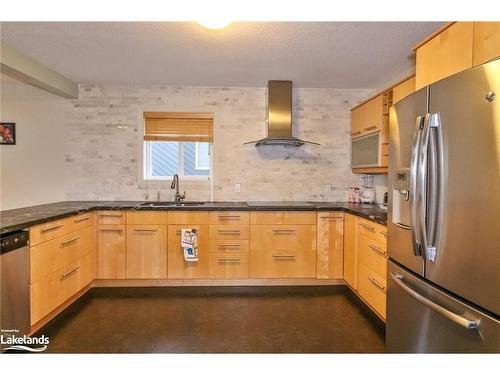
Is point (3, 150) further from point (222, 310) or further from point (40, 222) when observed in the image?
point (222, 310)

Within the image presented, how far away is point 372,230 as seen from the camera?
7.83ft

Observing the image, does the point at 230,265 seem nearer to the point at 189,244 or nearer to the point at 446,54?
the point at 189,244

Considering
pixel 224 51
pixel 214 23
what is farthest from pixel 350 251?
pixel 214 23

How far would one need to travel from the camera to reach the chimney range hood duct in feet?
10.8

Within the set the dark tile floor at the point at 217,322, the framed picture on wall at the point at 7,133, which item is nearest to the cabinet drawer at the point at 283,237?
the dark tile floor at the point at 217,322

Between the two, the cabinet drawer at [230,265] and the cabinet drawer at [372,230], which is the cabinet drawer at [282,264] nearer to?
the cabinet drawer at [230,265]

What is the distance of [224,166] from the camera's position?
11.8ft

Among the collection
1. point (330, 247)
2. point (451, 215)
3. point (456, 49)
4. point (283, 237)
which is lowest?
point (330, 247)

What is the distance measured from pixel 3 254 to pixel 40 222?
403 millimetres

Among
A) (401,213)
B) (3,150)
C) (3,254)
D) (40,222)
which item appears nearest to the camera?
(401,213)

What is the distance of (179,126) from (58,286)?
6.99ft

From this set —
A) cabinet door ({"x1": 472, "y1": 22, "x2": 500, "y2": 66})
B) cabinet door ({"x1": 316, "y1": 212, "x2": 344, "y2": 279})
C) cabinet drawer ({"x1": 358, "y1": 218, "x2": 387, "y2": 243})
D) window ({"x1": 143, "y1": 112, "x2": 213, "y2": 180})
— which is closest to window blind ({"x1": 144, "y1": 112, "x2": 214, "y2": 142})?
window ({"x1": 143, "y1": 112, "x2": 213, "y2": 180})

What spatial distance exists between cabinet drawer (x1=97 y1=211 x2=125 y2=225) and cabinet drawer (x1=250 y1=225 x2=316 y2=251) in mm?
1392

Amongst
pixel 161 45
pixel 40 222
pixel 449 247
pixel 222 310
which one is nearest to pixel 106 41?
pixel 161 45
